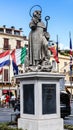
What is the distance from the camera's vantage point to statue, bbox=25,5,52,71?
1933 centimetres

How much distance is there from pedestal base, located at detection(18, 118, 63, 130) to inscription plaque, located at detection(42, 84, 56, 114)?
15.4 inches

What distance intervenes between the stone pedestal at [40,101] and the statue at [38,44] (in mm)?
640

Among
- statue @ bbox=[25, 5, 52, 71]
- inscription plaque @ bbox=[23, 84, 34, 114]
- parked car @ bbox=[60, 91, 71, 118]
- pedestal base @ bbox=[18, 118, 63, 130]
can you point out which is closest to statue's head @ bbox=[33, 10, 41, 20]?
statue @ bbox=[25, 5, 52, 71]

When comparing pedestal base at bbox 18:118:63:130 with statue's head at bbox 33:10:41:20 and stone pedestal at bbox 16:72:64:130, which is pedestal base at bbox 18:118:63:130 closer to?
stone pedestal at bbox 16:72:64:130

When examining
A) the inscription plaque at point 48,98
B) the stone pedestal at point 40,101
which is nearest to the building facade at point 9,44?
the stone pedestal at point 40,101

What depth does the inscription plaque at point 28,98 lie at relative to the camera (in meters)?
18.7

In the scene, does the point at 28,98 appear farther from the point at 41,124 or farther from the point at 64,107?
the point at 64,107

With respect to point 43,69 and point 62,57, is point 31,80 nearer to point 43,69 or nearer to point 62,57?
point 43,69

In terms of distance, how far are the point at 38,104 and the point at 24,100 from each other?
1147 mm

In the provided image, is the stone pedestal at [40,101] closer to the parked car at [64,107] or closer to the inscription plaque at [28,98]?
the inscription plaque at [28,98]

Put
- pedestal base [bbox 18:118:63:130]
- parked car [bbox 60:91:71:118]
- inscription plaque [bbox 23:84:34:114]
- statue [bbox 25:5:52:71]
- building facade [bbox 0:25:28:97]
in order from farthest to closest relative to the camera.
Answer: building facade [bbox 0:25:28:97], parked car [bbox 60:91:71:118], statue [bbox 25:5:52:71], inscription plaque [bbox 23:84:34:114], pedestal base [bbox 18:118:63:130]

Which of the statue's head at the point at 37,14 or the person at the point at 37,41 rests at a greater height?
the statue's head at the point at 37,14

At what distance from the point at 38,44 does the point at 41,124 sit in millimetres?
3313

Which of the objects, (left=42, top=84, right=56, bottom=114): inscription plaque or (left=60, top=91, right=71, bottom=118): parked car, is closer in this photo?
(left=42, top=84, right=56, bottom=114): inscription plaque
